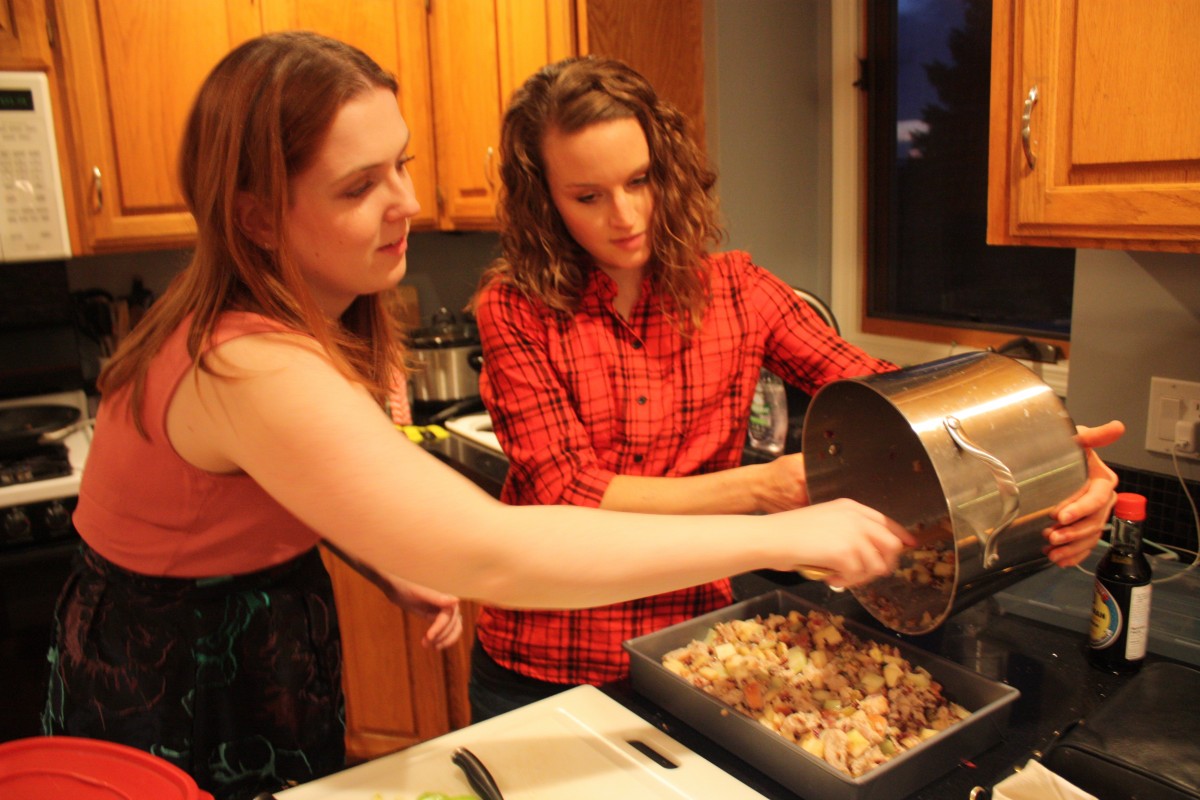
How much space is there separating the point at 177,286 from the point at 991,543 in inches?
32.8

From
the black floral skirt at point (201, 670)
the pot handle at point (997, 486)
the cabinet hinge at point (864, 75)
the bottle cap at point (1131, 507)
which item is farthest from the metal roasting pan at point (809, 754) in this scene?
the cabinet hinge at point (864, 75)

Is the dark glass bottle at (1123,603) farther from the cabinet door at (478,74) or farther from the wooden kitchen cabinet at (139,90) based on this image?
the wooden kitchen cabinet at (139,90)

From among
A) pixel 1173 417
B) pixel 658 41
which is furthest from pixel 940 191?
pixel 1173 417

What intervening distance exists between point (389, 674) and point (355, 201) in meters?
1.75

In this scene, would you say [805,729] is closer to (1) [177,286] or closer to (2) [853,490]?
(2) [853,490]

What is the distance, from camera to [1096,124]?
1182mm

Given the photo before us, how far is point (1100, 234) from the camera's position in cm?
120

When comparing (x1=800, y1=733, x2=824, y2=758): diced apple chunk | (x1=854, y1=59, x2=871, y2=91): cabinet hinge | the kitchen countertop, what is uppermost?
(x1=854, y1=59, x2=871, y2=91): cabinet hinge

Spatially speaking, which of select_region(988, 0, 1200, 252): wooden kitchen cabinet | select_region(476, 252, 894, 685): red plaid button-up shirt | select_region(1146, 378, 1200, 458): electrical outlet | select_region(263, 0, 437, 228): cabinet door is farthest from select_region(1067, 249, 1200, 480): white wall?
select_region(263, 0, 437, 228): cabinet door

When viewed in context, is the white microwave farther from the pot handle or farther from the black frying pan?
the pot handle

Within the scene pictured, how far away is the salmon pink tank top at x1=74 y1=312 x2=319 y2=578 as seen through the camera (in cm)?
92

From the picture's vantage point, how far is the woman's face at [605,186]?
1263 mm

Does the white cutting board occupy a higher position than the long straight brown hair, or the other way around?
the long straight brown hair

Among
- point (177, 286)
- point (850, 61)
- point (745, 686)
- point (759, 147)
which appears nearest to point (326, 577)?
point (177, 286)
